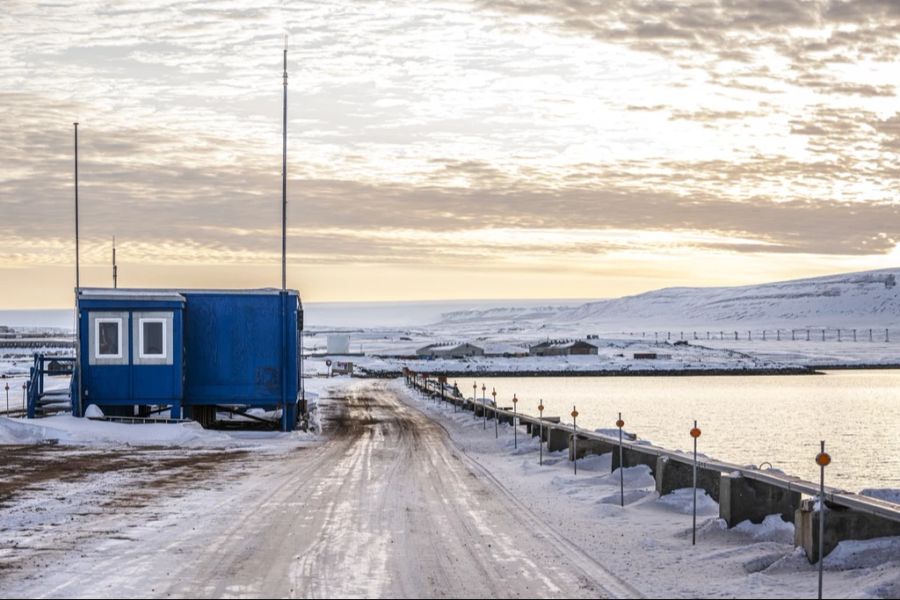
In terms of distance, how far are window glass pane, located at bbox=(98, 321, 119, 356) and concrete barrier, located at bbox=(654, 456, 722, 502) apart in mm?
20259

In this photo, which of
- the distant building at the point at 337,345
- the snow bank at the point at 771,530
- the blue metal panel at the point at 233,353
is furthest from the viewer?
the distant building at the point at 337,345

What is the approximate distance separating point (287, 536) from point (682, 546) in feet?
17.3

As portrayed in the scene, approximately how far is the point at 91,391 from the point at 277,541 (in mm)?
21401

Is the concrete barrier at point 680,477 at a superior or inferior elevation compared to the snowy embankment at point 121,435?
superior

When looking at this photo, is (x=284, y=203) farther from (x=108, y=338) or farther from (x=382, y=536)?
(x=382, y=536)

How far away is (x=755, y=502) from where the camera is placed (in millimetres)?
15734

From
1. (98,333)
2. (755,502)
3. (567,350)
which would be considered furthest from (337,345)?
(755,502)

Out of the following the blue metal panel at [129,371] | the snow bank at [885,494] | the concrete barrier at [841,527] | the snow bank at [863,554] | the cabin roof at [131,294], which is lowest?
the snow bank at [885,494]

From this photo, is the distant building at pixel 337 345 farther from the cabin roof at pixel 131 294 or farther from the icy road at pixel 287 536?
the icy road at pixel 287 536

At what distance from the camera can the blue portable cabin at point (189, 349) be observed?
33.9m

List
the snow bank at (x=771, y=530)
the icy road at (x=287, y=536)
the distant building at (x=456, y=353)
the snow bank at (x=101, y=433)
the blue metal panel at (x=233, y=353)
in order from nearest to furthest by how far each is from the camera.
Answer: the icy road at (x=287, y=536)
the snow bank at (x=771, y=530)
the snow bank at (x=101, y=433)
the blue metal panel at (x=233, y=353)
the distant building at (x=456, y=353)

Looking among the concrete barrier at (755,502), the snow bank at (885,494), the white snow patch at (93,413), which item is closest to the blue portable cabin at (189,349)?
the white snow patch at (93,413)

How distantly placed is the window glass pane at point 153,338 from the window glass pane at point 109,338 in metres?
0.89

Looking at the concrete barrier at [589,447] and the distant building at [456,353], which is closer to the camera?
A: the concrete barrier at [589,447]
